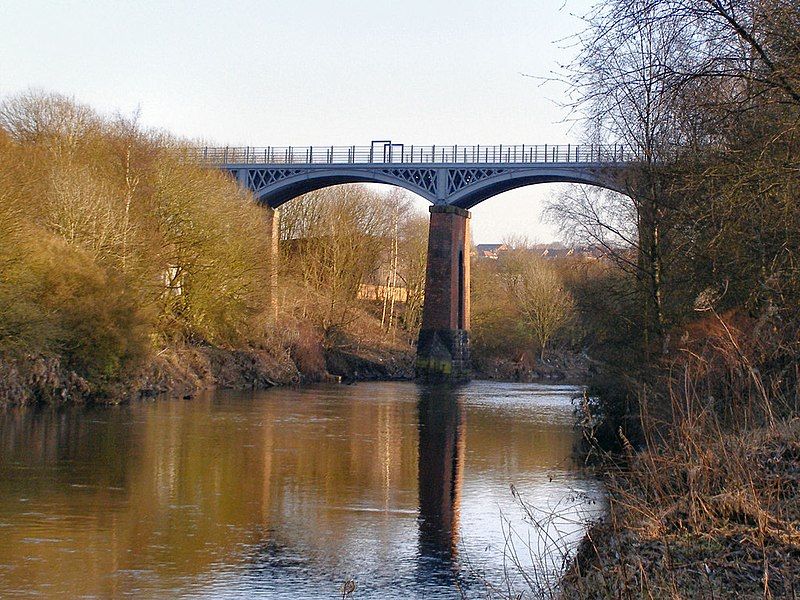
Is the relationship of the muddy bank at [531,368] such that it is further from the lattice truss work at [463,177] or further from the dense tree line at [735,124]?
the dense tree line at [735,124]

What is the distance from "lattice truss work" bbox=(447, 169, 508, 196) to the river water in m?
27.2

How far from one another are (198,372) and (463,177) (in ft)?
71.4

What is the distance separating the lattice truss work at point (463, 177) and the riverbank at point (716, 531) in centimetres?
4847

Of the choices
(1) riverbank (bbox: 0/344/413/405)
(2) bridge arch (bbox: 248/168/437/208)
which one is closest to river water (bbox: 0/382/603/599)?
(1) riverbank (bbox: 0/344/413/405)

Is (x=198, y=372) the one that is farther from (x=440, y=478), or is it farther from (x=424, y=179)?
(x=440, y=478)

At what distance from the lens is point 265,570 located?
1163cm

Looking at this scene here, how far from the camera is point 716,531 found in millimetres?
7012

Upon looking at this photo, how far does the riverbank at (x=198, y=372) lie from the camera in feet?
97.7

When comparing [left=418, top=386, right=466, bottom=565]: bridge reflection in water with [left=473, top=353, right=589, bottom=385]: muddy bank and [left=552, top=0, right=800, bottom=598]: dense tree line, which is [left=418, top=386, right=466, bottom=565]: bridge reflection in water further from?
[left=473, top=353, right=589, bottom=385]: muddy bank

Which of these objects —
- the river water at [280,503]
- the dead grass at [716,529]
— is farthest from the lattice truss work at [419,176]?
the dead grass at [716,529]

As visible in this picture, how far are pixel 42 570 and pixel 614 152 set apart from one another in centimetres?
1540

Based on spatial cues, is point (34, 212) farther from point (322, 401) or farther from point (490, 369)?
point (490, 369)

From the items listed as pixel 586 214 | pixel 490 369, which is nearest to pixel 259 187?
pixel 490 369

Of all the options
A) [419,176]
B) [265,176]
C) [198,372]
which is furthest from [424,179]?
[198,372]
